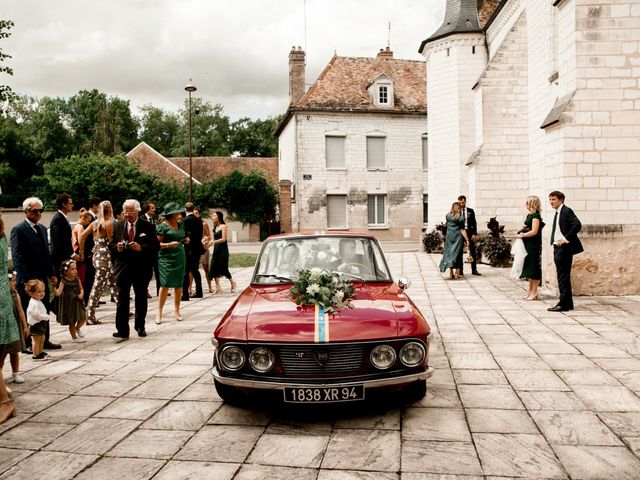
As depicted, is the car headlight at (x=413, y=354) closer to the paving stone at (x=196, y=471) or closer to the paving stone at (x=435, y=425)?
the paving stone at (x=435, y=425)

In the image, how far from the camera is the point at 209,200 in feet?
125

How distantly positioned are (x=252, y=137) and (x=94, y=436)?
72521 millimetres

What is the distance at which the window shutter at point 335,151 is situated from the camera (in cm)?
3525

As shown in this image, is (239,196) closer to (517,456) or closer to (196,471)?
(196,471)

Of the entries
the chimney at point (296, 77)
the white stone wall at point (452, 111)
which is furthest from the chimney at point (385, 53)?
the white stone wall at point (452, 111)

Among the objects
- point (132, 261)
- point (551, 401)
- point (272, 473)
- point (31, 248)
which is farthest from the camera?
point (132, 261)

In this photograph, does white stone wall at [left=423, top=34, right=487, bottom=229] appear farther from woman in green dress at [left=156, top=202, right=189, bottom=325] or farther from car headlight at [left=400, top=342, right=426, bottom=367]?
car headlight at [left=400, top=342, right=426, bottom=367]

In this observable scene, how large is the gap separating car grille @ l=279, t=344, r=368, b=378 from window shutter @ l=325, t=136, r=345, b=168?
31.4 metres

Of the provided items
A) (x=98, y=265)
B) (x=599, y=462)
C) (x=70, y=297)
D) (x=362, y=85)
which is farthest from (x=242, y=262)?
(x=362, y=85)

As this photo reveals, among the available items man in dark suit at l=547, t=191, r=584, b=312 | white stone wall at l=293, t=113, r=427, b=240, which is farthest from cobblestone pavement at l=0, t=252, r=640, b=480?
white stone wall at l=293, t=113, r=427, b=240

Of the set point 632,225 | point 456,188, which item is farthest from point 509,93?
point 632,225

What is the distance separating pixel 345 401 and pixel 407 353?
2.09 feet

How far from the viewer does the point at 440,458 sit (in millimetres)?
3861

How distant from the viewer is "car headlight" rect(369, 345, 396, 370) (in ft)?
14.7
